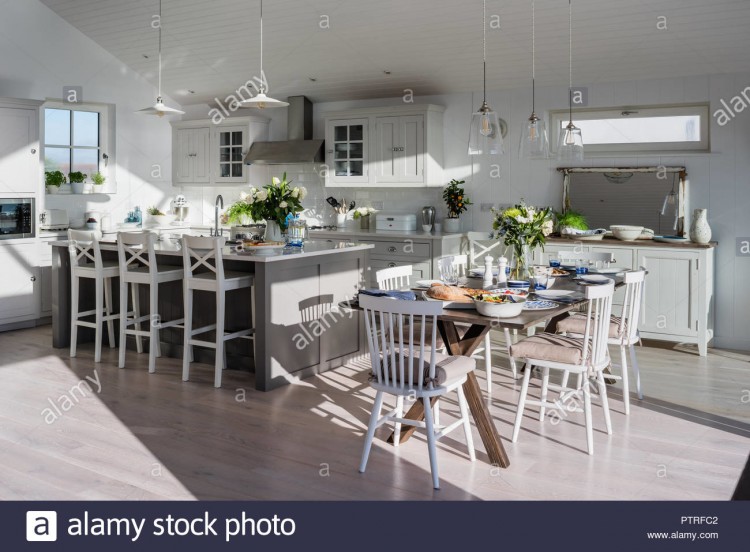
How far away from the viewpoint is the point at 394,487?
338cm

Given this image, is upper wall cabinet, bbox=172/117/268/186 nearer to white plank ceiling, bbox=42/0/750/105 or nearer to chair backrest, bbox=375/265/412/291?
white plank ceiling, bbox=42/0/750/105

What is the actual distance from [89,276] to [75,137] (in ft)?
10.2

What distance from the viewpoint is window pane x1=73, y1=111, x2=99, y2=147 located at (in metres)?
8.20

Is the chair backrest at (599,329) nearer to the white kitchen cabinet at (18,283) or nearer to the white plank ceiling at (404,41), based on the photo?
the white plank ceiling at (404,41)

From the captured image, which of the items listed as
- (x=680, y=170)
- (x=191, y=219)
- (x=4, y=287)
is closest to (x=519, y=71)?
(x=680, y=170)

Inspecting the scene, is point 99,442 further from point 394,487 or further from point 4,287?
point 4,287

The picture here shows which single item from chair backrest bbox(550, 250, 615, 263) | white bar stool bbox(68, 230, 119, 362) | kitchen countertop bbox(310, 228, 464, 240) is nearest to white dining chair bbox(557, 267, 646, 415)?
chair backrest bbox(550, 250, 615, 263)

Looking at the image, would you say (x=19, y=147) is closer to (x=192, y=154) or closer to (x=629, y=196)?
(x=192, y=154)

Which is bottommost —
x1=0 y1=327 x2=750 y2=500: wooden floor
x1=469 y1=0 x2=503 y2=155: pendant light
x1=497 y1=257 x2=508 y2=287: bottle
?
x1=0 y1=327 x2=750 y2=500: wooden floor

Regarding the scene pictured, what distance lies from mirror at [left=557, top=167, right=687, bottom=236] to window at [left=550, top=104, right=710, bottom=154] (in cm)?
20

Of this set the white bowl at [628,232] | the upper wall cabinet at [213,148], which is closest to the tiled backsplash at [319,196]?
the upper wall cabinet at [213,148]

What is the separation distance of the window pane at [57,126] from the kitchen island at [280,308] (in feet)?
7.55

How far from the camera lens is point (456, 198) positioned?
7328mm
